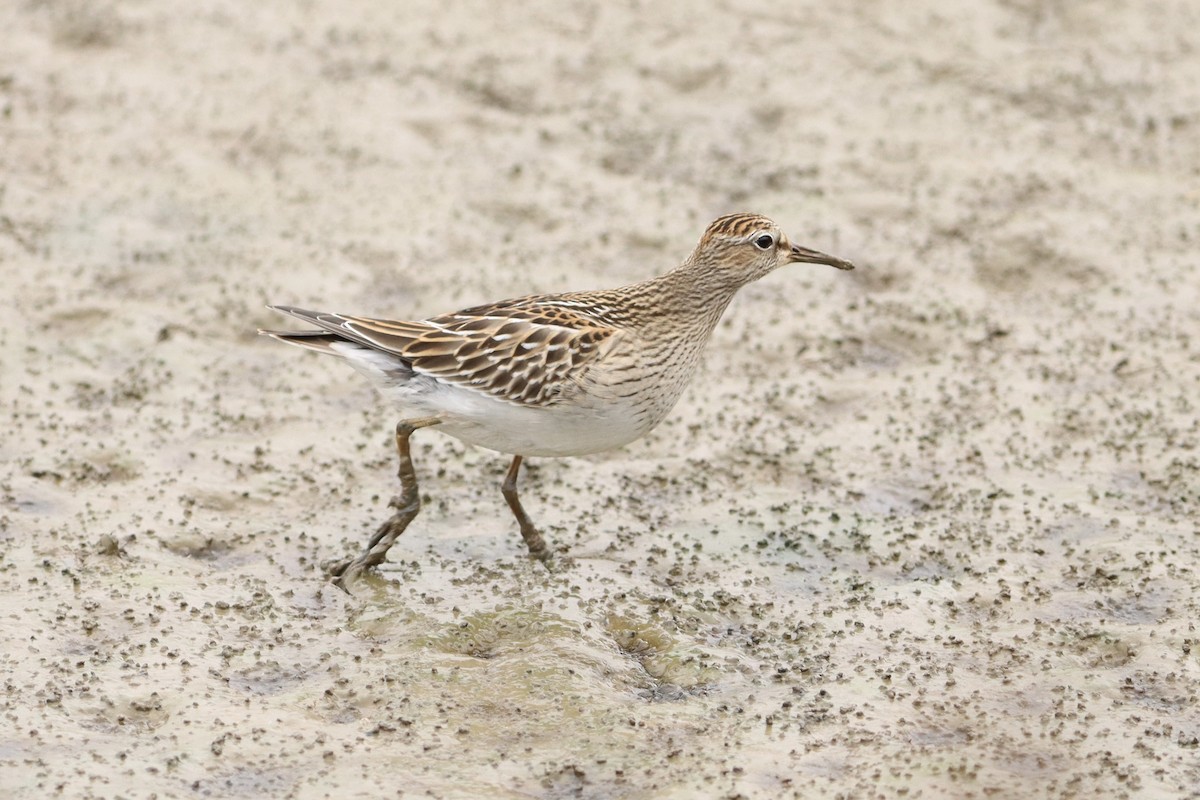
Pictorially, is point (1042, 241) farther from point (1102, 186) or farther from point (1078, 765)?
point (1078, 765)

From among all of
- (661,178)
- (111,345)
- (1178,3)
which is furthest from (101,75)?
(1178,3)

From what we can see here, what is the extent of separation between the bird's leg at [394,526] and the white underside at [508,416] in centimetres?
13

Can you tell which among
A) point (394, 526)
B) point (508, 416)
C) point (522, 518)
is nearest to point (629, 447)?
point (522, 518)

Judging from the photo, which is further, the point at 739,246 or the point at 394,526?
the point at 739,246

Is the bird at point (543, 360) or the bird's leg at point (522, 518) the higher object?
the bird at point (543, 360)

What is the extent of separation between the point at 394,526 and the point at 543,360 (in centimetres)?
108

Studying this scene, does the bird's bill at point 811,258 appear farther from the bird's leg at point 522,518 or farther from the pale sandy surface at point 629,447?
the bird's leg at point 522,518

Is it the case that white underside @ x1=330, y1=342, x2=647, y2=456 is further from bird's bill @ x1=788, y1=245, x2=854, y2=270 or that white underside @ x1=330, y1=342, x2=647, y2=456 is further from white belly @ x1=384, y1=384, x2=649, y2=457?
bird's bill @ x1=788, y1=245, x2=854, y2=270

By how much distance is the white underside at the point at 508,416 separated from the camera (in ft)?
23.7

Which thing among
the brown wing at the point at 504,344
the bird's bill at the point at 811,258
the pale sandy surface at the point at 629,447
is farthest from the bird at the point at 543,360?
the pale sandy surface at the point at 629,447

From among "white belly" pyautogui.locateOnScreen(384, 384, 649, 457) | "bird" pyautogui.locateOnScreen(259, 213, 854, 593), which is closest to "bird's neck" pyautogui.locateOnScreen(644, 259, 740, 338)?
"bird" pyautogui.locateOnScreen(259, 213, 854, 593)

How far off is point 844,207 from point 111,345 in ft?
16.6

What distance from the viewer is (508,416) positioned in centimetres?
724

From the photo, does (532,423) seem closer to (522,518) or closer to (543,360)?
(543,360)
